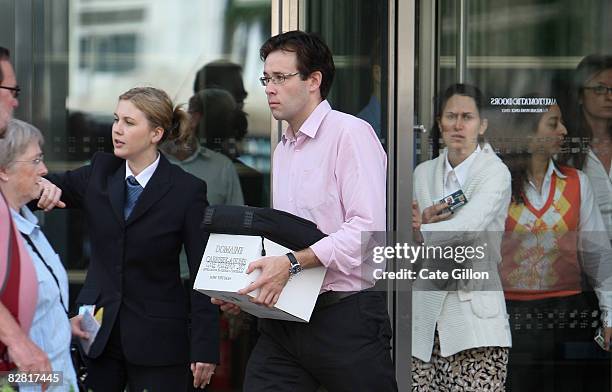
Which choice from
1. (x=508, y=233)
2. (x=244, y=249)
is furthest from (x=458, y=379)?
(x=244, y=249)

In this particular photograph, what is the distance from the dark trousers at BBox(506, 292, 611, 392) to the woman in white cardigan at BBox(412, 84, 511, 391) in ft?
1.13

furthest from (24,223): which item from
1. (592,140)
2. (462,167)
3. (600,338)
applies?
(600,338)

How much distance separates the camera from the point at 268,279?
3.61 meters

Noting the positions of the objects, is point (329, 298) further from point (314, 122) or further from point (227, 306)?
point (314, 122)

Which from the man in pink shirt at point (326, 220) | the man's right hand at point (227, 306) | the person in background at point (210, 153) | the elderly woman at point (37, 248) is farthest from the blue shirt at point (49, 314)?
the person in background at point (210, 153)

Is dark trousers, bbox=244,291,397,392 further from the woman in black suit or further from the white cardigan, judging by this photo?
the white cardigan

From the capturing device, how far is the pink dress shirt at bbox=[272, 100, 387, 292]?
3.72 m

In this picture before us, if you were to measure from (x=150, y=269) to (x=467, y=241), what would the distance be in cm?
172

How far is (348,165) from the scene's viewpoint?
3.78 metres

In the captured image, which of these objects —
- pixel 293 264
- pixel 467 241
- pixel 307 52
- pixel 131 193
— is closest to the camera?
pixel 293 264

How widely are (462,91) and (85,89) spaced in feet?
6.78

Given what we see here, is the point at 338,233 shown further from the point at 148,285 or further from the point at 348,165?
the point at 148,285

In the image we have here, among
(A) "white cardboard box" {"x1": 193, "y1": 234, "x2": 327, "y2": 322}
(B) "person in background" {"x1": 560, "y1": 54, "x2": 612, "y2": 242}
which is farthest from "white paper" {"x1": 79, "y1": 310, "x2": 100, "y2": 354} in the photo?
(B) "person in background" {"x1": 560, "y1": 54, "x2": 612, "y2": 242}

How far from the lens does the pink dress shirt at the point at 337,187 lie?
3721 mm
